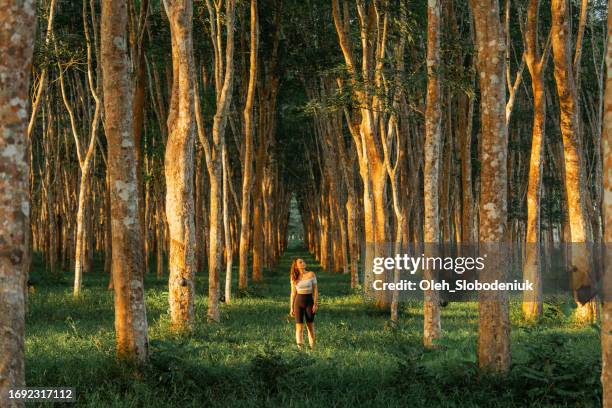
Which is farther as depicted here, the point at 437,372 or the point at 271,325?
the point at 271,325

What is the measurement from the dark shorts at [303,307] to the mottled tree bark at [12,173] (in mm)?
7265

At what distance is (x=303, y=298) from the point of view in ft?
41.2

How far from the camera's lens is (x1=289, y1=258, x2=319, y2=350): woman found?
40.7 feet

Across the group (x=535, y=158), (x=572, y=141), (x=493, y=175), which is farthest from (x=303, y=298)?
(x=535, y=158)

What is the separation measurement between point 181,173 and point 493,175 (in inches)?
257

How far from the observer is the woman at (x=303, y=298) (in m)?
12.4

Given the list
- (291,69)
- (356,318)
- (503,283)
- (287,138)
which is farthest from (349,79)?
(287,138)

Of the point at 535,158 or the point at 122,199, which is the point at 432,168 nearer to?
the point at 535,158

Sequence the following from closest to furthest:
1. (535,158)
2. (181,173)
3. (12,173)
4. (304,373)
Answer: (12,173) < (304,373) < (181,173) < (535,158)

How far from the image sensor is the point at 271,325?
15547 mm

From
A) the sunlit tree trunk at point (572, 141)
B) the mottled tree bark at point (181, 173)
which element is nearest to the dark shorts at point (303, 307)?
the mottled tree bark at point (181, 173)

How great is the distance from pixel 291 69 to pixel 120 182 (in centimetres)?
1913

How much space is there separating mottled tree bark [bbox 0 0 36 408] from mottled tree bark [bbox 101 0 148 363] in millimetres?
→ 3763

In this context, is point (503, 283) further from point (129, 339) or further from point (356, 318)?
point (356, 318)
